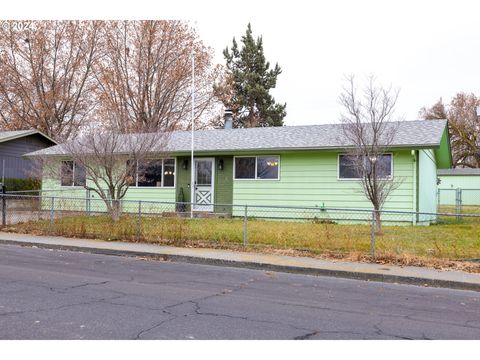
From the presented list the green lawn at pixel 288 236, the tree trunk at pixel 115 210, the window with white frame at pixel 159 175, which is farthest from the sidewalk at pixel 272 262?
the window with white frame at pixel 159 175

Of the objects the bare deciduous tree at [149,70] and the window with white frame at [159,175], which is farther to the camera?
the bare deciduous tree at [149,70]

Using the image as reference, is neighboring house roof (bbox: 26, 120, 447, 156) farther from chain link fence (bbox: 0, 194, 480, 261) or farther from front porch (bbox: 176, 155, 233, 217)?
chain link fence (bbox: 0, 194, 480, 261)

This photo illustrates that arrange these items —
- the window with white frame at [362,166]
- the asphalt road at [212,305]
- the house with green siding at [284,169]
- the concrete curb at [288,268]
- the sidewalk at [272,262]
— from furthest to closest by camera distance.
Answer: the house with green siding at [284,169], the window with white frame at [362,166], the sidewalk at [272,262], the concrete curb at [288,268], the asphalt road at [212,305]

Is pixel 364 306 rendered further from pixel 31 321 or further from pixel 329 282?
pixel 31 321

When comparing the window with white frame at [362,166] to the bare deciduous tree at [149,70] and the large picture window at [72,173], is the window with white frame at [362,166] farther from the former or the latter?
the bare deciduous tree at [149,70]

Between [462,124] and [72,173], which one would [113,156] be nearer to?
[72,173]

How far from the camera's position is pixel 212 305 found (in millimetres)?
6469

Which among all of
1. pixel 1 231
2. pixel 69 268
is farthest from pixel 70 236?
pixel 69 268

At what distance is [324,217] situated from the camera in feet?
57.5

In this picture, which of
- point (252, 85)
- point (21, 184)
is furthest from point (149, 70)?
point (252, 85)

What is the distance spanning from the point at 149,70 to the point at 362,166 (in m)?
24.7

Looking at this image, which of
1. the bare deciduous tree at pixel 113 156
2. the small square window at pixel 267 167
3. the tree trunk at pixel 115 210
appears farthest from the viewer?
the small square window at pixel 267 167

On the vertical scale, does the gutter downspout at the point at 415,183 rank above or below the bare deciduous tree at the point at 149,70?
below

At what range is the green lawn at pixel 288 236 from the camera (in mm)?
10914
